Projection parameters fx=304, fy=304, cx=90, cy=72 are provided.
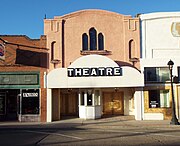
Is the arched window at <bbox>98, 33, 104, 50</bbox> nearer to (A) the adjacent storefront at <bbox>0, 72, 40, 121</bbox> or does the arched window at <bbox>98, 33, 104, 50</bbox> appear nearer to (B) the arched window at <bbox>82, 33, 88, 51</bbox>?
(B) the arched window at <bbox>82, 33, 88, 51</bbox>

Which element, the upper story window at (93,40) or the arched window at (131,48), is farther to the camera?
the upper story window at (93,40)

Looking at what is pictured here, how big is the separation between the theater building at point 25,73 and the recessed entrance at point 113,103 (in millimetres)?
7154

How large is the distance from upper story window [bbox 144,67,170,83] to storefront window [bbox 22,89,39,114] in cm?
918

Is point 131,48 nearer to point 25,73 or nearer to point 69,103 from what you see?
point 69,103

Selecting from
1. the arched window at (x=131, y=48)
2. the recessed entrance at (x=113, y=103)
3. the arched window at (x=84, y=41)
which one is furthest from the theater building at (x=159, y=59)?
the arched window at (x=84, y=41)

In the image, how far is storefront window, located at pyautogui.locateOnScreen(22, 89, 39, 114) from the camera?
24.6 metres

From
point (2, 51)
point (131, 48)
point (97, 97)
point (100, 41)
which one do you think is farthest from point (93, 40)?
point (2, 51)

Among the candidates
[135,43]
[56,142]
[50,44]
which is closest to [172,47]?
[135,43]

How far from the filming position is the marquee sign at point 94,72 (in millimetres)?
23594

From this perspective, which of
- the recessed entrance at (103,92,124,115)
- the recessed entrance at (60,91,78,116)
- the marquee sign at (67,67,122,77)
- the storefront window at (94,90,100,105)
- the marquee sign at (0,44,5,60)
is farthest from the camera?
the recessed entrance at (60,91,78,116)

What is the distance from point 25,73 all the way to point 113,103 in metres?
9.33

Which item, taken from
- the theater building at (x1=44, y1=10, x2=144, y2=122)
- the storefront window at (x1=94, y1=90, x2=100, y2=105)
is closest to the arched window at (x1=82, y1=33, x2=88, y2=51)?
the theater building at (x1=44, y1=10, x2=144, y2=122)

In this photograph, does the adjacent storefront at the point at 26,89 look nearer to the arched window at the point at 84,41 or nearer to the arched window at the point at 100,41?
the arched window at the point at 84,41

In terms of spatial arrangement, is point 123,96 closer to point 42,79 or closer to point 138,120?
point 138,120
